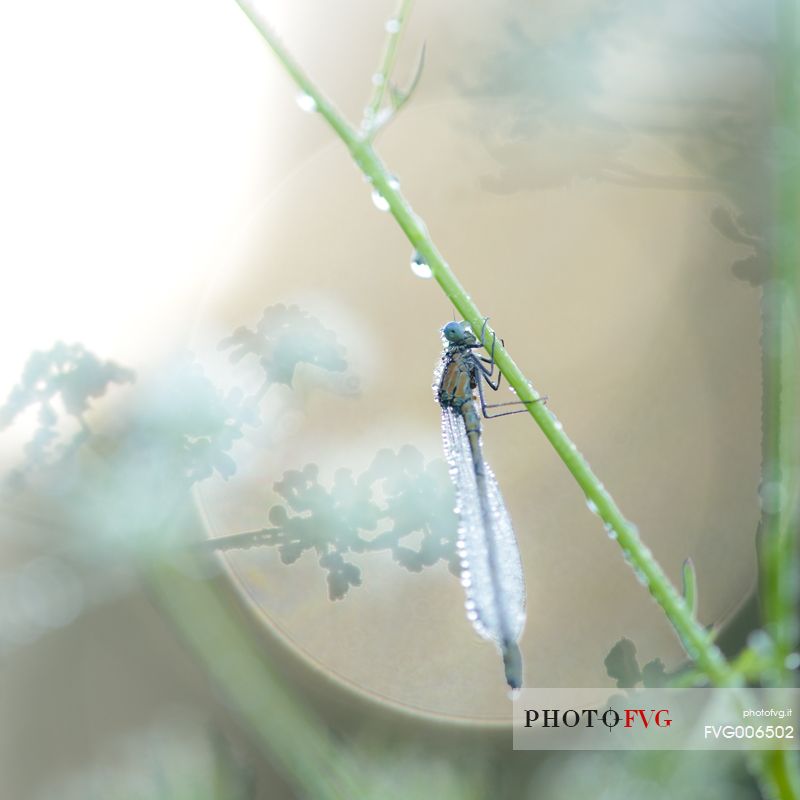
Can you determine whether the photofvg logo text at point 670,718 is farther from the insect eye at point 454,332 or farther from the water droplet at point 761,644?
the insect eye at point 454,332

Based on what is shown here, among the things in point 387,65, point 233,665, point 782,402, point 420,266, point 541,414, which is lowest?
point 233,665

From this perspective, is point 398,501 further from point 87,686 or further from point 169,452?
point 87,686

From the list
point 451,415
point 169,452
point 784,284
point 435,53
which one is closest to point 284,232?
point 435,53

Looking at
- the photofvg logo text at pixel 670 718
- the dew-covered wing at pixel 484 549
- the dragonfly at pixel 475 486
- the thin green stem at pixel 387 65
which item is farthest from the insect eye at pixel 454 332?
the photofvg logo text at pixel 670 718

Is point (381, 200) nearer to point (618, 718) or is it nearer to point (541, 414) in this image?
point (541, 414)

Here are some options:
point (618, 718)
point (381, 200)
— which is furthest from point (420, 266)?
point (618, 718)

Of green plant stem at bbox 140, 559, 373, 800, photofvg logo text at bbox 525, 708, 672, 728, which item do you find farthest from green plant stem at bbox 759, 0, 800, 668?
→ green plant stem at bbox 140, 559, 373, 800
